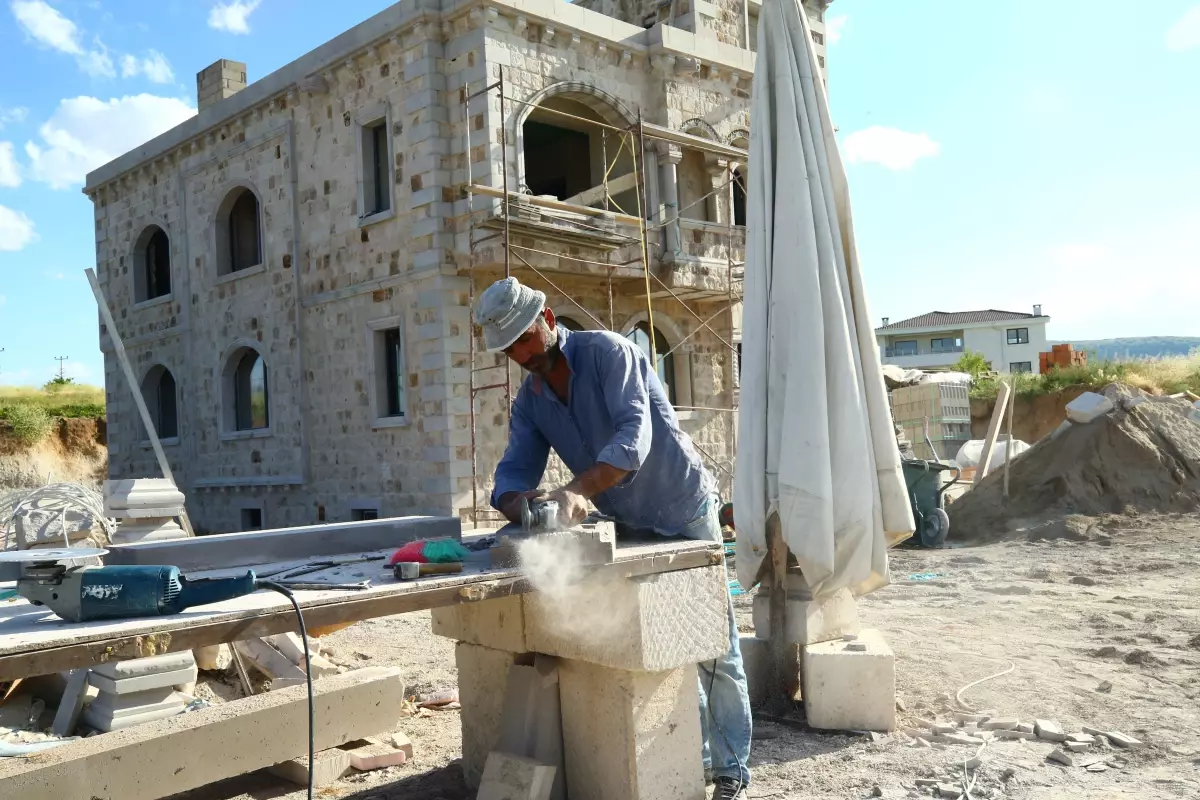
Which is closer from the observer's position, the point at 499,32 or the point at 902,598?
the point at 902,598

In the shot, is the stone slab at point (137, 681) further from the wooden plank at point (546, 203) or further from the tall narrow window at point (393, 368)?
the tall narrow window at point (393, 368)

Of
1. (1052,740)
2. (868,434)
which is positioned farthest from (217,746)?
(1052,740)

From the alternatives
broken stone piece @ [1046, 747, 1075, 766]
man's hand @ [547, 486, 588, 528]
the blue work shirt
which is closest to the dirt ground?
broken stone piece @ [1046, 747, 1075, 766]

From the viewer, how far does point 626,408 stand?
339cm

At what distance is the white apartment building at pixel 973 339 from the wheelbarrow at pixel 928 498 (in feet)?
159

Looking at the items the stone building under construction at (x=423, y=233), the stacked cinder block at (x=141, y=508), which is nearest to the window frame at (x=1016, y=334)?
the stone building under construction at (x=423, y=233)

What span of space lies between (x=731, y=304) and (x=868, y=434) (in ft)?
38.9

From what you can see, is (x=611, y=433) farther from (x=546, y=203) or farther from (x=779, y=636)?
(x=546, y=203)

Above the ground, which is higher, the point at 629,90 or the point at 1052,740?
the point at 629,90

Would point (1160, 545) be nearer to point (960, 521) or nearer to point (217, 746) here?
point (960, 521)

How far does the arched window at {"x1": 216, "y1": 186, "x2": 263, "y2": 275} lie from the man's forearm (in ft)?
51.0

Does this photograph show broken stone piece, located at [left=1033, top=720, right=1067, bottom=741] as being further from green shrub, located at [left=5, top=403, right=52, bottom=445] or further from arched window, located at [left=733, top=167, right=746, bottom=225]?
green shrub, located at [left=5, top=403, right=52, bottom=445]

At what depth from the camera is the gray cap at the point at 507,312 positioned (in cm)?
334

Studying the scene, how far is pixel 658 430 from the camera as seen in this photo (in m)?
3.64
